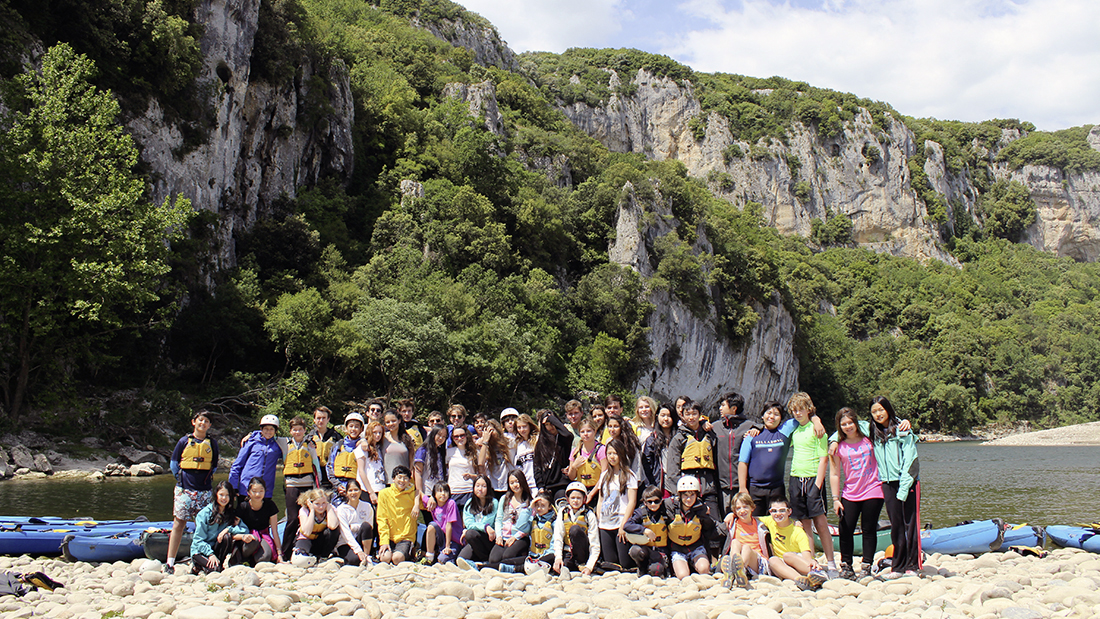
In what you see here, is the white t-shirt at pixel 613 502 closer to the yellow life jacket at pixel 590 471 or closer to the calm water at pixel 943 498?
Answer: the yellow life jacket at pixel 590 471

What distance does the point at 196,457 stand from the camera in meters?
8.01

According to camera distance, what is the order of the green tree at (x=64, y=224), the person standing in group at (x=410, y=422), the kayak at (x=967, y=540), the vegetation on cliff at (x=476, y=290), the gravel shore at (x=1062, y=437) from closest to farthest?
the person standing in group at (x=410, y=422), the kayak at (x=967, y=540), the green tree at (x=64, y=224), the vegetation on cliff at (x=476, y=290), the gravel shore at (x=1062, y=437)

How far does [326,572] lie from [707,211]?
52658 millimetres

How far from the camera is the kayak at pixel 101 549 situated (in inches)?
342

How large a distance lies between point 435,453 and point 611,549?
2.33 m

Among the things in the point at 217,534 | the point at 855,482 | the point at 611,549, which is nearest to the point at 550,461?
the point at 611,549

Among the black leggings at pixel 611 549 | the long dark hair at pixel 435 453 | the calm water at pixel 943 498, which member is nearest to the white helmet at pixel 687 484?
the black leggings at pixel 611 549

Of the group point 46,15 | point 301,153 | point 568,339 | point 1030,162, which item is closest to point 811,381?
point 568,339

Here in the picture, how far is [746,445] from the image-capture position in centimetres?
759

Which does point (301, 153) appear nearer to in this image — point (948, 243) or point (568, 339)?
point (568, 339)

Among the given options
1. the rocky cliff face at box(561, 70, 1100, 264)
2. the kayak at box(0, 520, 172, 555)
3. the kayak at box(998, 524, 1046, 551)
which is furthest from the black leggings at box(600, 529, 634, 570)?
the rocky cliff face at box(561, 70, 1100, 264)

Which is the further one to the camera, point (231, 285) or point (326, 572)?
point (231, 285)

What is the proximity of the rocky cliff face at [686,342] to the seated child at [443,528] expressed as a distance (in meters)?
37.3

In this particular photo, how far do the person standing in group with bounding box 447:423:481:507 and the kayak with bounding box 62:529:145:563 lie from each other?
3769 millimetres
